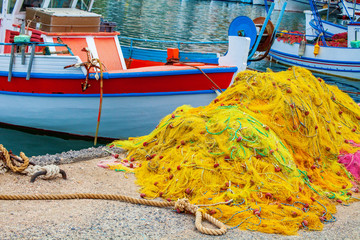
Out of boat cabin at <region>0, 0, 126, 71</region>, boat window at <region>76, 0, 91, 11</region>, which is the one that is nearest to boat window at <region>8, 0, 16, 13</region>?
boat cabin at <region>0, 0, 126, 71</region>

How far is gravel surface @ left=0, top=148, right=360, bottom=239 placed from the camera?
3701mm

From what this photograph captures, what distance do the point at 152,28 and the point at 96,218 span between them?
26263 mm

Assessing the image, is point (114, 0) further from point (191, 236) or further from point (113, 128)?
point (191, 236)

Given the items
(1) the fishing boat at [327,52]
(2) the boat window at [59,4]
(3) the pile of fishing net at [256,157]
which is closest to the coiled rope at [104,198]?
(3) the pile of fishing net at [256,157]

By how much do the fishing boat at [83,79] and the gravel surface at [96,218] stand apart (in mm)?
3041

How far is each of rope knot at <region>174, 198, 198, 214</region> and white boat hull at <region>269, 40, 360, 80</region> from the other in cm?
1551

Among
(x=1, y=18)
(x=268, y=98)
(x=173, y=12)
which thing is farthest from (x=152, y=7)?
(x=268, y=98)

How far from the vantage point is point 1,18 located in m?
8.95

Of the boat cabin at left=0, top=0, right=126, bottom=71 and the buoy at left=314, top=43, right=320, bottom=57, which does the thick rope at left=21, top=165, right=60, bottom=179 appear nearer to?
the boat cabin at left=0, top=0, right=126, bottom=71

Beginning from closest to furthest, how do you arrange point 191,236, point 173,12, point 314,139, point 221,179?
point 191,236 → point 221,179 → point 314,139 → point 173,12

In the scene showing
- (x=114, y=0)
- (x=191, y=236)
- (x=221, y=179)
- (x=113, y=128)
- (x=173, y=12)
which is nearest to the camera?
(x=191, y=236)

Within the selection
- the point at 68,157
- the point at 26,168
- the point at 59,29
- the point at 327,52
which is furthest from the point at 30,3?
the point at 327,52

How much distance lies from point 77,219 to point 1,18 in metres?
6.30

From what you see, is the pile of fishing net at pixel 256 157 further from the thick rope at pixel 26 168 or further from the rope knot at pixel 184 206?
the thick rope at pixel 26 168
